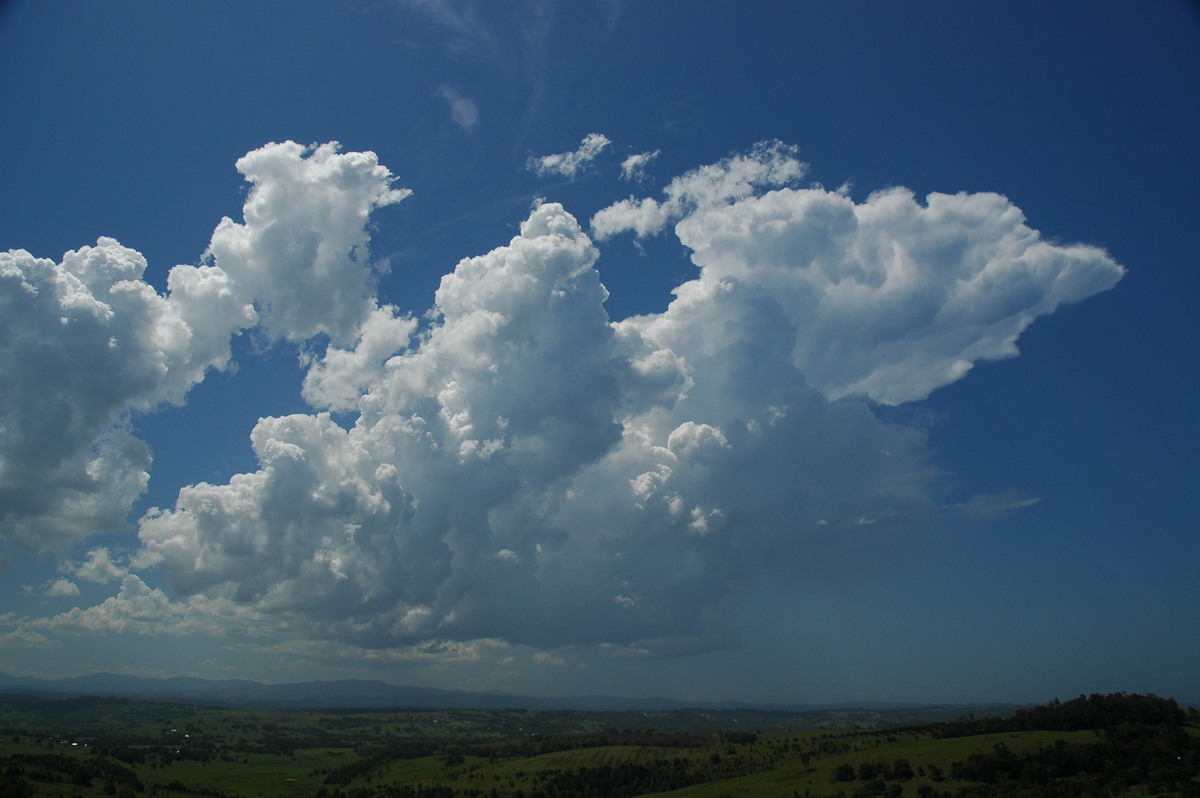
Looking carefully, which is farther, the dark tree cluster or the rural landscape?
the dark tree cluster

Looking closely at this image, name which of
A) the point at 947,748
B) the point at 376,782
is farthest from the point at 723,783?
the point at 376,782

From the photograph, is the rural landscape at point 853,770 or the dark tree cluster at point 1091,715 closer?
the rural landscape at point 853,770

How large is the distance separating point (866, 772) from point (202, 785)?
169m

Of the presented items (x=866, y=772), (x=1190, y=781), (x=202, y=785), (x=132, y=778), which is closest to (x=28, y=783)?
(x=132, y=778)

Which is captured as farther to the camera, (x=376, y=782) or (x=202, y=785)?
(x=376, y=782)

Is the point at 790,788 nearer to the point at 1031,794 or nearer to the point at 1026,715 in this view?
the point at 1031,794

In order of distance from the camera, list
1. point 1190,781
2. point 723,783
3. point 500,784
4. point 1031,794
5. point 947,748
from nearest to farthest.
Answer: point 1190,781 < point 1031,794 < point 947,748 < point 723,783 < point 500,784

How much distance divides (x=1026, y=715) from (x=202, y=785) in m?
205

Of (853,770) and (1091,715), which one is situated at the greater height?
(1091,715)

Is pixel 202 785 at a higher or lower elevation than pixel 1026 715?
lower

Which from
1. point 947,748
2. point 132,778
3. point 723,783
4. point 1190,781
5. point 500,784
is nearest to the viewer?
point 1190,781

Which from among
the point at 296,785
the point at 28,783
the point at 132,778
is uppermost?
the point at 28,783

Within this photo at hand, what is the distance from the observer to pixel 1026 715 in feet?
477

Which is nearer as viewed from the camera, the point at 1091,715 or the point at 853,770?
the point at 853,770
